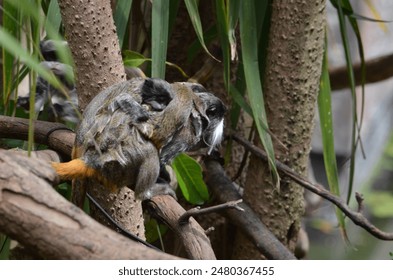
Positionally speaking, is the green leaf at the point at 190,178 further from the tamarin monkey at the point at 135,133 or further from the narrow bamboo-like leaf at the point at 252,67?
the tamarin monkey at the point at 135,133

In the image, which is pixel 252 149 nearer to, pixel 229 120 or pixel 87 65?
pixel 229 120

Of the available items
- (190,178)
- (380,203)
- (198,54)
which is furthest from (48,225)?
(380,203)

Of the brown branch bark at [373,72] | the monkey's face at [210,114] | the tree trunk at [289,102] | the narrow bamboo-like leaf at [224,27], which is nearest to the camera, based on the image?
the monkey's face at [210,114]

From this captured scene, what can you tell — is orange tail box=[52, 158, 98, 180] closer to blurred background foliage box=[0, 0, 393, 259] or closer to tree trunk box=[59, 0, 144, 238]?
blurred background foliage box=[0, 0, 393, 259]

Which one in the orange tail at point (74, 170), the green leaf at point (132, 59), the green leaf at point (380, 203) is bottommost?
the green leaf at point (380, 203)

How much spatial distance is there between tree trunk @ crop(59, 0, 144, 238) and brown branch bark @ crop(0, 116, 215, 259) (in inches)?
4.3

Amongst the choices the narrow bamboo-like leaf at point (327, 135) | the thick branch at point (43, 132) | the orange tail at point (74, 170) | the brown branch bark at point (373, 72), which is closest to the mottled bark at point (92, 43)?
the thick branch at point (43, 132)

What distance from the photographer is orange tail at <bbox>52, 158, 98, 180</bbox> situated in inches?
51.0

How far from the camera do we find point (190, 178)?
6.17ft

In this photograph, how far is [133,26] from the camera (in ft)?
7.40

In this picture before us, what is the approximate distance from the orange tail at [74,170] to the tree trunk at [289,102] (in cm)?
82

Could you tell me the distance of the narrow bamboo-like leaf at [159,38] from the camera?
1647mm

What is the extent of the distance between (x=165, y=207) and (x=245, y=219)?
21.9 inches
